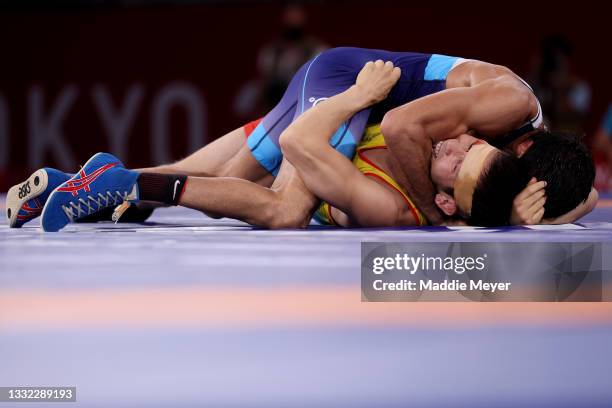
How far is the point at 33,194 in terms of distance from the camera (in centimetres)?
311

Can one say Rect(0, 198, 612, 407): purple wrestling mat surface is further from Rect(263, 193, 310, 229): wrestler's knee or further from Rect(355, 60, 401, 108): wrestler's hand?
Rect(355, 60, 401, 108): wrestler's hand

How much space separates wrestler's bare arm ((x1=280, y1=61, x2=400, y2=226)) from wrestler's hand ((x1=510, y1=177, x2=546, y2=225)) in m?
0.41

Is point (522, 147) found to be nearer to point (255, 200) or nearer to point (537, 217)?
point (537, 217)

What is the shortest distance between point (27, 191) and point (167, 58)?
18.7ft

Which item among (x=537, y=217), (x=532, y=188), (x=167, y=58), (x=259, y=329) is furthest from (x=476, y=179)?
(x=167, y=58)

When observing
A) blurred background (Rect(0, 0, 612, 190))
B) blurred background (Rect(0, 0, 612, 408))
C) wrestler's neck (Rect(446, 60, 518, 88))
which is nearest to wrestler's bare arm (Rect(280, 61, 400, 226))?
blurred background (Rect(0, 0, 612, 408))

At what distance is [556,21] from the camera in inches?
314

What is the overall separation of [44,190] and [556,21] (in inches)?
232

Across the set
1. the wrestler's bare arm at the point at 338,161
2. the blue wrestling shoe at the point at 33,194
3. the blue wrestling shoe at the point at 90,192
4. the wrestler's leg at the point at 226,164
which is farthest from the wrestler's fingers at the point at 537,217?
the blue wrestling shoe at the point at 33,194

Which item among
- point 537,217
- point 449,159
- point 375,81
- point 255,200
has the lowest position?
point 537,217

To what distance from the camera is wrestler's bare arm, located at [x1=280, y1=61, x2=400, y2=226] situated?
304 centimetres

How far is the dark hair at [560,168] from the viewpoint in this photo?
3.09m

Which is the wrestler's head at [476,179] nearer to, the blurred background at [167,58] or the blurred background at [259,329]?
the blurred background at [259,329]

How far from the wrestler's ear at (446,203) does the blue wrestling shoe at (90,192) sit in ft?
3.32
